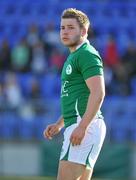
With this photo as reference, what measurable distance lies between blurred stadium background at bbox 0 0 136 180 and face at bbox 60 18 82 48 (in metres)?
7.31

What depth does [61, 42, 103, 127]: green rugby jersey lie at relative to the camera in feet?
20.9

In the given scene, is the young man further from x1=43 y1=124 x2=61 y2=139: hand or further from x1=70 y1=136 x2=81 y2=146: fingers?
x1=43 y1=124 x2=61 y2=139: hand

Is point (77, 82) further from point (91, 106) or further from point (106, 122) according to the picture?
point (106, 122)

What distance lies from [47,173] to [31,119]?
1323mm

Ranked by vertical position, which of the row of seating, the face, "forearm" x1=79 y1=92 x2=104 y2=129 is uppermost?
the face

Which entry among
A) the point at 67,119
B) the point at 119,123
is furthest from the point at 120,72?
the point at 67,119

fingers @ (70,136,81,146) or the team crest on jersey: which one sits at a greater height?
the team crest on jersey

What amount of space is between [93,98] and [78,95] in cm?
28

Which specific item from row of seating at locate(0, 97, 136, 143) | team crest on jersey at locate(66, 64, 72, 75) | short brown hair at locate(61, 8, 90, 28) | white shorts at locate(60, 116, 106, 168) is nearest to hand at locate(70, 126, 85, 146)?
white shorts at locate(60, 116, 106, 168)

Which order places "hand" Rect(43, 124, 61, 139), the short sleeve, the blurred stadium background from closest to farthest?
the short sleeve < "hand" Rect(43, 124, 61, 139) < the blurred stadium background

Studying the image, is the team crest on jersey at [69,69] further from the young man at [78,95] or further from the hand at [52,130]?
the hand at [52,130]

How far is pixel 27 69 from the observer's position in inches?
663

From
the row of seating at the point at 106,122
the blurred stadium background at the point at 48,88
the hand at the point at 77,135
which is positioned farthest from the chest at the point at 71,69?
the row of seating at the point at 106,122

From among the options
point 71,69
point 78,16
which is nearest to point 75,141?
point 71,69
